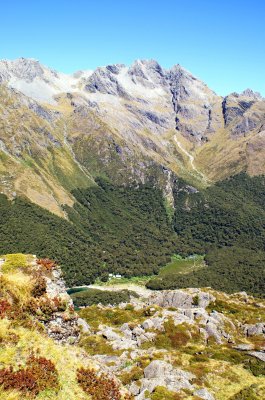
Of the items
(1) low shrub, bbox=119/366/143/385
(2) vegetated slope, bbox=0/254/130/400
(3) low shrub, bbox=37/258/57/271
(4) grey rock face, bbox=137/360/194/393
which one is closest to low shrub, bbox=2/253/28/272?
(2) vegetated slope, bbox=0/254/130/400

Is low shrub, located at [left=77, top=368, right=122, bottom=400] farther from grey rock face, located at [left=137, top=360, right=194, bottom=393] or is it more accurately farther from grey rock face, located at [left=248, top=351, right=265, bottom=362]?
grey rock face, located at [left=248, top=351, right=265, bottom=362]

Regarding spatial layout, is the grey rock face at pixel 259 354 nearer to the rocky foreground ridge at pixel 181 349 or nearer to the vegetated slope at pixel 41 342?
the rocky foreground ridge at pixel 181 349

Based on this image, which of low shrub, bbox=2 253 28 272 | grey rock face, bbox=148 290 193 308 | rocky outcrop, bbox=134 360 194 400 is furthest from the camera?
grey rock face, bbox=148 290 193 308

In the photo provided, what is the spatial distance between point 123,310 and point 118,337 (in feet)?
124

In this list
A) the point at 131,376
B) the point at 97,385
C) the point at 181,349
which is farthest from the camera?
the point at 181,349

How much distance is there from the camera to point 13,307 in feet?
91.4

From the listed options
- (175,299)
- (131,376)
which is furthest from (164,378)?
(175,299)

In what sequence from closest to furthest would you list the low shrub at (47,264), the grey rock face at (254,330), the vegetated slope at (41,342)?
the vegetated slope at (41,342) < the low shrub at (47,264) < the grey rock face at (254,330)

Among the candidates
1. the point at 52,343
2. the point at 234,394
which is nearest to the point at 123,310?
the point at 234,394

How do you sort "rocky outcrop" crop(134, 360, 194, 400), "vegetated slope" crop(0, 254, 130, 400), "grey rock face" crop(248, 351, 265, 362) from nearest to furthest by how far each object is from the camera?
"vegetated slope" crop(0, 254, 130, 400) → "rocky outcrop" crop(134, 360, 194, 400) → "grey rock face" crop(248, 351, 265, 362)

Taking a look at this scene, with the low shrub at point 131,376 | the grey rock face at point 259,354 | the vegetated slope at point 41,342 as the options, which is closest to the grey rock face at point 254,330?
the grey rock face at point 259,354

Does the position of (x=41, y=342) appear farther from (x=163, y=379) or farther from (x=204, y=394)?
(x=204, y=394)

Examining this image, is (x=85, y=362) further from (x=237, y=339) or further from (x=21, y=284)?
(x=237, y=339)

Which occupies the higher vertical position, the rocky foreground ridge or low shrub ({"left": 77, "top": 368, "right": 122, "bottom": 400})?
low shrub ({"left": 77, "top": 368, "right": 122, "bottom": 400})
